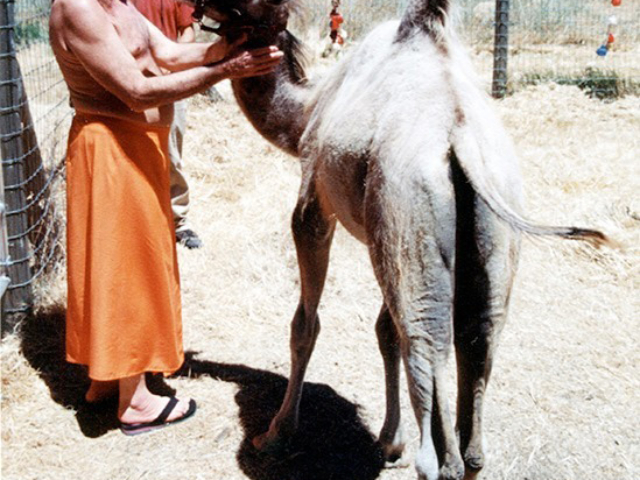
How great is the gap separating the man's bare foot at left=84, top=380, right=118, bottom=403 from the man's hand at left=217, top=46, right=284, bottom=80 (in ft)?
6.04

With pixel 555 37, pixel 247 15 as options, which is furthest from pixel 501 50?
pixel 247 15

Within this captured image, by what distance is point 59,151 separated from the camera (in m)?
6.38

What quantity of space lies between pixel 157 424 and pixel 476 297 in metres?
2.03

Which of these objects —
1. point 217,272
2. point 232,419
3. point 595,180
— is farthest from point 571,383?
point 595,180

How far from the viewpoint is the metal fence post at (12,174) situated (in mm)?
4180

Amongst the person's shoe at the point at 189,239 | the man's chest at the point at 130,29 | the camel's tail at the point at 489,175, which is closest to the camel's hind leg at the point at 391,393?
the camel's tail at the point at 489,175

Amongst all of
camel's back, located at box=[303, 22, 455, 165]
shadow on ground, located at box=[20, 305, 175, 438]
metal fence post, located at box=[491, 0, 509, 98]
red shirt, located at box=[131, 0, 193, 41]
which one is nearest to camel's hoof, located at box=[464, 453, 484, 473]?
camel's back, located at box=[303, 22, 455, 165]

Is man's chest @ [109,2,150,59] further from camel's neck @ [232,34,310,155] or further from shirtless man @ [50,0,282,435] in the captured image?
camel's neck @ [232,34,310,155]

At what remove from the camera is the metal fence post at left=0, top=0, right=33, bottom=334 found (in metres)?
4.18

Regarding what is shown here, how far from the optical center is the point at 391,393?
11.5 ft

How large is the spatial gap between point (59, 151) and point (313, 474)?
4.20 meters

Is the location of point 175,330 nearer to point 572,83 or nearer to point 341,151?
point 341,151

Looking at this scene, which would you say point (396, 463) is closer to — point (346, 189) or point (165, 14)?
point (346, 189)

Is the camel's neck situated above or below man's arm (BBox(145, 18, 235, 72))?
below
